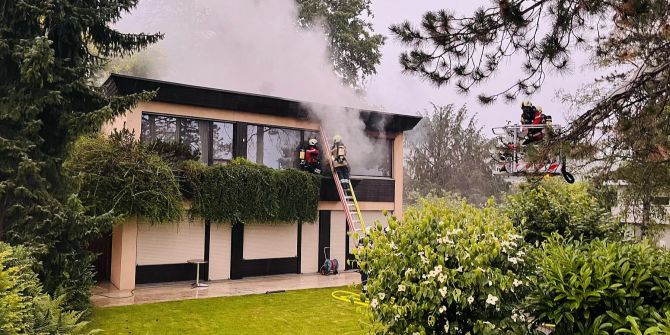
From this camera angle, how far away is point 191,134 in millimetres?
13961

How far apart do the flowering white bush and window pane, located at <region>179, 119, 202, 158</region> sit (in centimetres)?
990

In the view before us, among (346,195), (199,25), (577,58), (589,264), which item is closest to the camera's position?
(589,264)

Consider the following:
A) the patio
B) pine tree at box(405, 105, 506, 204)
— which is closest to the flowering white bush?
the patio

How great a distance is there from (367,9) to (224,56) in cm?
1433

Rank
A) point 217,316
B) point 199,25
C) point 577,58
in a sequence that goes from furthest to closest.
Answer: point 199,25 → point 217,316 → point 577,58

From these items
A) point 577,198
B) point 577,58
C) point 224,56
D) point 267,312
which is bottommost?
point 267,312

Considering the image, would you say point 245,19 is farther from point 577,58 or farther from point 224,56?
point 577,58

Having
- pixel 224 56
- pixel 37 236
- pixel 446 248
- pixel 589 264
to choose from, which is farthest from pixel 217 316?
pixel 224 56

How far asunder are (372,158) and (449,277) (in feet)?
42.3

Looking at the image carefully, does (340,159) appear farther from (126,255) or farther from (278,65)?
(126,255)

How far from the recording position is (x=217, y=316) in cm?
962

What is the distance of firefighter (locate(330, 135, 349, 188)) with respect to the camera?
593 inches

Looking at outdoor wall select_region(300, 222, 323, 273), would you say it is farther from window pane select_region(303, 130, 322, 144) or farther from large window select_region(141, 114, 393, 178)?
window pane select_region(303, 130, 322, 144)

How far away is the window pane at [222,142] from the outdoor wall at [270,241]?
86.8 inches
